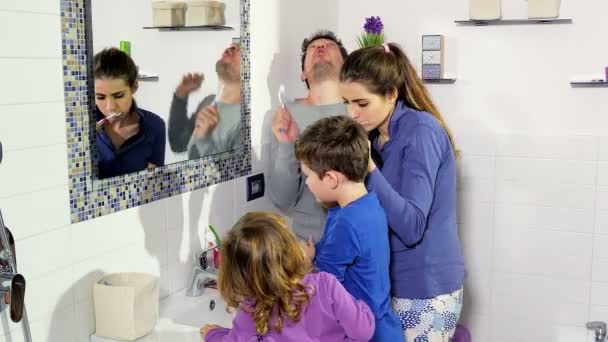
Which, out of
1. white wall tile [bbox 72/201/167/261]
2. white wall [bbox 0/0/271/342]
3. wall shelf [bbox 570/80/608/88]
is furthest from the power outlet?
wall shelf [bbox 570/80/608/88]

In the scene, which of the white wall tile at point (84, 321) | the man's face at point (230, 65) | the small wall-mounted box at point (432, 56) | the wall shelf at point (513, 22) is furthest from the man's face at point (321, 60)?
the white wall tile at point (84, 321)

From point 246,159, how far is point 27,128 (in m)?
1.05

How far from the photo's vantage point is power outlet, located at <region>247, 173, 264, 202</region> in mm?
2635

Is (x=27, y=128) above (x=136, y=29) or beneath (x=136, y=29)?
beneath

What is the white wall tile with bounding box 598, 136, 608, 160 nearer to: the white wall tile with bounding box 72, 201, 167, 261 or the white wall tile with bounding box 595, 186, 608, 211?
the white wall tile with bounding box 595, 186, 608, 211

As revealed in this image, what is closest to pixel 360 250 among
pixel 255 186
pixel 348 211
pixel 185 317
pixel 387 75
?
pixel 348 211

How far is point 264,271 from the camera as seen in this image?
4.89 feet

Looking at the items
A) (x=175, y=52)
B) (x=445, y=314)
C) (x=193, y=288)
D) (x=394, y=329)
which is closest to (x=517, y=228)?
(x=445, y=314)

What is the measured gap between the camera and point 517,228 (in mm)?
3016

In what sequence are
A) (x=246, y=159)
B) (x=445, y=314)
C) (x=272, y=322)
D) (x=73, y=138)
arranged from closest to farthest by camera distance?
1. (x=272, y=322)
2. (x=73, y=138)
3. (x=445, y=314)
4. (x=246, y=159)

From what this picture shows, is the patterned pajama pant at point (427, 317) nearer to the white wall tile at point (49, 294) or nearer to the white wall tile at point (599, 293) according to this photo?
the white wall tile at point (49, 294)

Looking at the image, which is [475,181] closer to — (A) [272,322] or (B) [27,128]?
(A) [272,322]

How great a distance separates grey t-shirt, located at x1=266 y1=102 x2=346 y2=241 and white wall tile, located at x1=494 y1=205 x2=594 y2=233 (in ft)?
2.89

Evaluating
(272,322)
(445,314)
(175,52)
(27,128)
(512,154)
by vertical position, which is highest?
(175,52)
